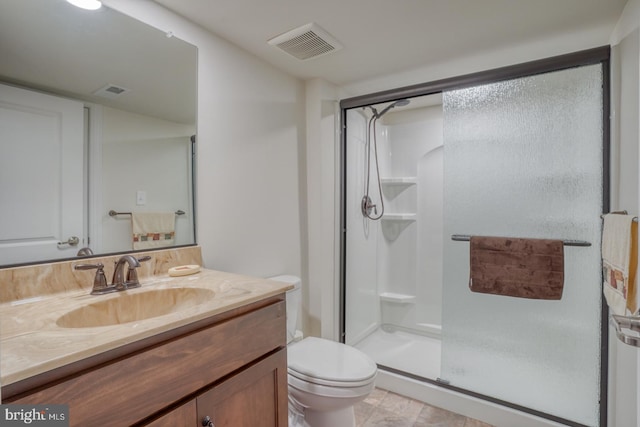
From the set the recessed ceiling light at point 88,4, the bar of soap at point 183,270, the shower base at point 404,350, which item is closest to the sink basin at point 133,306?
the bar of soap at point 183,270

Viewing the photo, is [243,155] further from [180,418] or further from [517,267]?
[517,267]

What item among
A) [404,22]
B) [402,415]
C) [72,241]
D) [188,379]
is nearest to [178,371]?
[188,379]

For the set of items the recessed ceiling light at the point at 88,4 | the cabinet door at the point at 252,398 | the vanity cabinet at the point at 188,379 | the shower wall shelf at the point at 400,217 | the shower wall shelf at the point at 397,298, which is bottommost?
the shower wall shelf at the point at 397,298

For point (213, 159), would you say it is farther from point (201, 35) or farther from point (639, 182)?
point (639, 182)

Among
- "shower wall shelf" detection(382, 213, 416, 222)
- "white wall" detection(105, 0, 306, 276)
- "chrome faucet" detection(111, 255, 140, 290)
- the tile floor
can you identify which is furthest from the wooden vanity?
"shower wall shelf" detection(382, 213, 416, 222)

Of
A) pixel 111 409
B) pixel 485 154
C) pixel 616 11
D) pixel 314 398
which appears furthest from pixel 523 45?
pixel 111 409

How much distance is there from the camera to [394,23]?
5.06 ft

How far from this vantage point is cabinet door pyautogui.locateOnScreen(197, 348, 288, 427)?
2.96ft

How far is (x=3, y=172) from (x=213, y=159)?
2.55 ft

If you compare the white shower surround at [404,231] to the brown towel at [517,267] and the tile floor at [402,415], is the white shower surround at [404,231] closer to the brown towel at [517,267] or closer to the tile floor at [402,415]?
the tile floor at [402,415]

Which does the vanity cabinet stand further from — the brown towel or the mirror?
the brown towel

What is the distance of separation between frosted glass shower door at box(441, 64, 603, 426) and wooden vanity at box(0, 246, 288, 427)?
4.30ft

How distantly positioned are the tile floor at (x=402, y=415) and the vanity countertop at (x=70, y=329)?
1198 mm

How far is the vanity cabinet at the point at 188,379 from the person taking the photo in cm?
64
